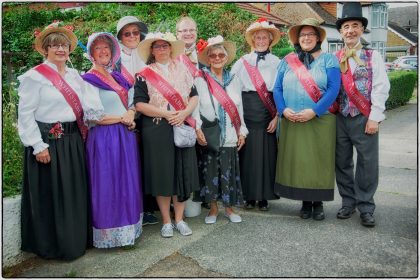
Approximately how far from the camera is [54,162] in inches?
135

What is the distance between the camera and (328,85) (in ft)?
13.7

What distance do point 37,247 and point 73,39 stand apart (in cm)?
178

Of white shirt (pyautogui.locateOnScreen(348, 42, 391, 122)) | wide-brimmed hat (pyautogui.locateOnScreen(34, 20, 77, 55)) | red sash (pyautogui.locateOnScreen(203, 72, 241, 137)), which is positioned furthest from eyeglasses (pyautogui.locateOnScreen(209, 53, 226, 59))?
white shirt (pyautogui.locateOnScreen(348, 42, 391, 122))

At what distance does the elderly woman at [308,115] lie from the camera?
4.18 m

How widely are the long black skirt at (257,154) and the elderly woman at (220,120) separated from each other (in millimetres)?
226

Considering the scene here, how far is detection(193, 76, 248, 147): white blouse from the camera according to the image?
4.19 metres

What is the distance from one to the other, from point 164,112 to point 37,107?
3.44 ft

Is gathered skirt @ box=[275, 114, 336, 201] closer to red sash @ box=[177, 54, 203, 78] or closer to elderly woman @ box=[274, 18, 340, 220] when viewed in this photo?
elderly woman @ box=[274, 18, 340, 220]

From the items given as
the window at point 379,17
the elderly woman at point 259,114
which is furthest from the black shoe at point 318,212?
the window at point 379,17

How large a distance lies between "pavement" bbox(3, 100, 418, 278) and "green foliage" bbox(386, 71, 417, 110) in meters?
9.96

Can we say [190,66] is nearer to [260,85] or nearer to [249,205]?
[260,85]

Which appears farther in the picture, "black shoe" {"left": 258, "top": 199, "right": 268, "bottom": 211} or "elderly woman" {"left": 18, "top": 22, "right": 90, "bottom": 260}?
"black shoe" {"left": 258, "top": 199, "right": 268, "bottom": 211}

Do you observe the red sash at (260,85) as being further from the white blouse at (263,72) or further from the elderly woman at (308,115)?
the elderly woman at (308,115)

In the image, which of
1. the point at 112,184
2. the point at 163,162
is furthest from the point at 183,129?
the point at 112,184
